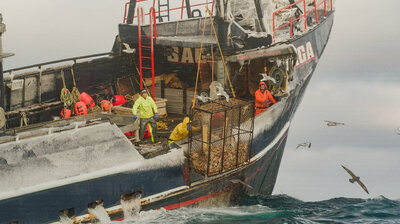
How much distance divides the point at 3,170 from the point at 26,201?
68cm

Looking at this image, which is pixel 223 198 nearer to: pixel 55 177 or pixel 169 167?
pixel 169 167

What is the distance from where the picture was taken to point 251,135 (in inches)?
405

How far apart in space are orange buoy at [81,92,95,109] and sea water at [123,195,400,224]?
5314 millimetres

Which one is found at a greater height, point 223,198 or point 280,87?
point 280,87

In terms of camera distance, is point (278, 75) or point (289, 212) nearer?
point (289, 212)

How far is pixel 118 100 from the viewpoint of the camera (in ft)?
44.4

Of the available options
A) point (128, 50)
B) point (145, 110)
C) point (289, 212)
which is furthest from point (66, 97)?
point (289, 212)

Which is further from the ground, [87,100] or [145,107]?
[145,107]

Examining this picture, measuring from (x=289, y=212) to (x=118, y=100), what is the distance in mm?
6029

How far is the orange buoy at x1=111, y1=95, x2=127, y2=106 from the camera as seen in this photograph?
43.9ft

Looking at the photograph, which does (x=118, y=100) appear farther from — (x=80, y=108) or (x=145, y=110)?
(x=145, y=110)

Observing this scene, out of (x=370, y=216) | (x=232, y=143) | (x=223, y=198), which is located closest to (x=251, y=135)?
(x=232, y=143)

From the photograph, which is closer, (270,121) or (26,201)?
(26,201)

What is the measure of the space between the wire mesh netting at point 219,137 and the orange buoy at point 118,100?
14.5 feet
